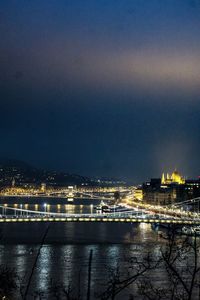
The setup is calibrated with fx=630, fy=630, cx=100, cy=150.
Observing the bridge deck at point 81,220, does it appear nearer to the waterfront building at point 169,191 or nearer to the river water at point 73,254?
the river water at point 73,254

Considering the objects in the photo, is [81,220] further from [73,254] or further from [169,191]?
[169,191]

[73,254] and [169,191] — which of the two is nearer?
[73,254]

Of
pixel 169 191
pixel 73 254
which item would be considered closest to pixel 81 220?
pixel 73 254

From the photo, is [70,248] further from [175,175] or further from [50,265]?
[175,175]

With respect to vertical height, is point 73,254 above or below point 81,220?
below

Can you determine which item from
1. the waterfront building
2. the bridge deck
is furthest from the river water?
the waterfront building

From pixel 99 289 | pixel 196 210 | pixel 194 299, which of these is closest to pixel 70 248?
pixel 99 289

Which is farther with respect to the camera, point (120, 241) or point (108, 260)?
point (120, 241)

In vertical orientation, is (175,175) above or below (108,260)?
above

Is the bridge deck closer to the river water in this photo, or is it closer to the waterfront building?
the river water
